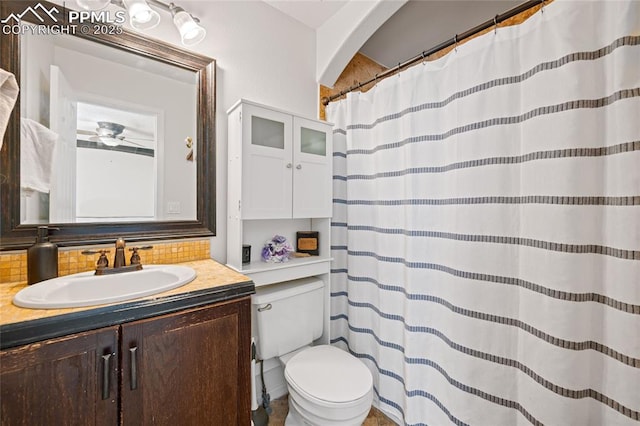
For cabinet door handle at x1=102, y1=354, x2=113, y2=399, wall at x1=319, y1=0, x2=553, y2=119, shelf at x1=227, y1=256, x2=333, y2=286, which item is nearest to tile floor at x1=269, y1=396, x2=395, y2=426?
shelf at x1=227, y1=256, x2=333, y2=286

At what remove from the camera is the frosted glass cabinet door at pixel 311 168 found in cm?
160

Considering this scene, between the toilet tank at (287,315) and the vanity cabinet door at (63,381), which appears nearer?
the vanity cabinet door at (63,381)

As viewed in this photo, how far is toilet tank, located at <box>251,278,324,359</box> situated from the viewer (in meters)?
1.42

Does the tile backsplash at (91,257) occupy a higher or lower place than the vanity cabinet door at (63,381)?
higher

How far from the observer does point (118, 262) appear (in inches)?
43.9

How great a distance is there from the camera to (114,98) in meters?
1.24

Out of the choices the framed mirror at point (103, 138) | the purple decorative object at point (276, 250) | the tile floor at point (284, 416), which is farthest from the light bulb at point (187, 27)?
the tile floor at point (284, 416)

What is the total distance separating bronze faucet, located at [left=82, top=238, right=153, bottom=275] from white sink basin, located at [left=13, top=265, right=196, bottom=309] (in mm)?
22

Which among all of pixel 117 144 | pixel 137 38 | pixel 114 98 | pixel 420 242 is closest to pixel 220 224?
pixel 117 144

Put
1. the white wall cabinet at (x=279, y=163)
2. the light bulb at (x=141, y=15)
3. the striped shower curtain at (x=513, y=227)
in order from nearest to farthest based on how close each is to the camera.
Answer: the striped shower curtain at (x=513, y=227) < the light bulb at (x=141, y=15) < the white wall cabinet at (x=279, y=163)

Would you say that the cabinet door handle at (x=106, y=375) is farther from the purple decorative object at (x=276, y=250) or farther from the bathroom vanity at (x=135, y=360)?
the purple decorative object at (x=276, y=250)

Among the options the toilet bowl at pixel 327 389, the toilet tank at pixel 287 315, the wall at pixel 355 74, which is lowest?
the toilet bowl at pixel 327 389

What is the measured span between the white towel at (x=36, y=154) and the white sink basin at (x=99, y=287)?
1.34ft

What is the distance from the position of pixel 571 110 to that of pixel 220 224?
5.29 feet
